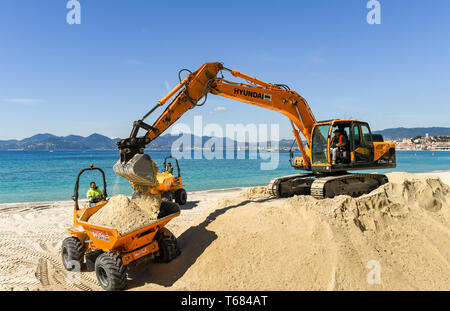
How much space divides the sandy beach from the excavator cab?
7.25 feet

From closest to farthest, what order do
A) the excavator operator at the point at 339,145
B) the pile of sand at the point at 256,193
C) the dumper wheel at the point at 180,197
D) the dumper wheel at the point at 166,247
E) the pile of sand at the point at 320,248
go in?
the pile of sand at the point at 320,248, the dumper wheel at the point at 166,247, the excavator operator at the point at 339,145, the pile of sand at the point at 256,193, the dumper wheel at the point at 180,197

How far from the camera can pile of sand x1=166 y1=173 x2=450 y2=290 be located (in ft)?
15.7

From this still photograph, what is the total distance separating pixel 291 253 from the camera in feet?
17.1

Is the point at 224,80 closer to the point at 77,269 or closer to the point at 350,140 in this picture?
the point at 350,140

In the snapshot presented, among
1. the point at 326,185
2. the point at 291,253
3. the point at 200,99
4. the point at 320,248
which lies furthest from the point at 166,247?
the point at 326,185

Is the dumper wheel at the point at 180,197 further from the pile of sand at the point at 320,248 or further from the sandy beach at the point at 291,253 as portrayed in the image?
the pile of sand at the point at 320,248

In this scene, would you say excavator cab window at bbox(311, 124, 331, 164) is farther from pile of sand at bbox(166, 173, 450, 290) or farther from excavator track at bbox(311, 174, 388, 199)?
pile of sand at bbox(166, 173, 450, 290)

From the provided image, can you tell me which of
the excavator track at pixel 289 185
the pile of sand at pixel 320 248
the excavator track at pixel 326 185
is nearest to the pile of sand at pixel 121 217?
the pile of sand at pixel 320 248

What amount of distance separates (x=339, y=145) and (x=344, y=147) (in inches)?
9.8

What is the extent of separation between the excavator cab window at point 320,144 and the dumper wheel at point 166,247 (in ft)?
18.2

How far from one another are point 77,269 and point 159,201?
213cm

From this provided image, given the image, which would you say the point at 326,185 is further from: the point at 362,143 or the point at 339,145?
the point at 362,143

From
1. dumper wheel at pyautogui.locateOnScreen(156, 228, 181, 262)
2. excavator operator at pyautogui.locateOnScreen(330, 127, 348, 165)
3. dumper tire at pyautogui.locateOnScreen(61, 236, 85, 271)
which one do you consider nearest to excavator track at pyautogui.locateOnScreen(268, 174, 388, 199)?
excavator operator at pyautogui.locateOnScreen(330, 127, 348, 165)

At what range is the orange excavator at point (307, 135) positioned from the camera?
7.08 m
